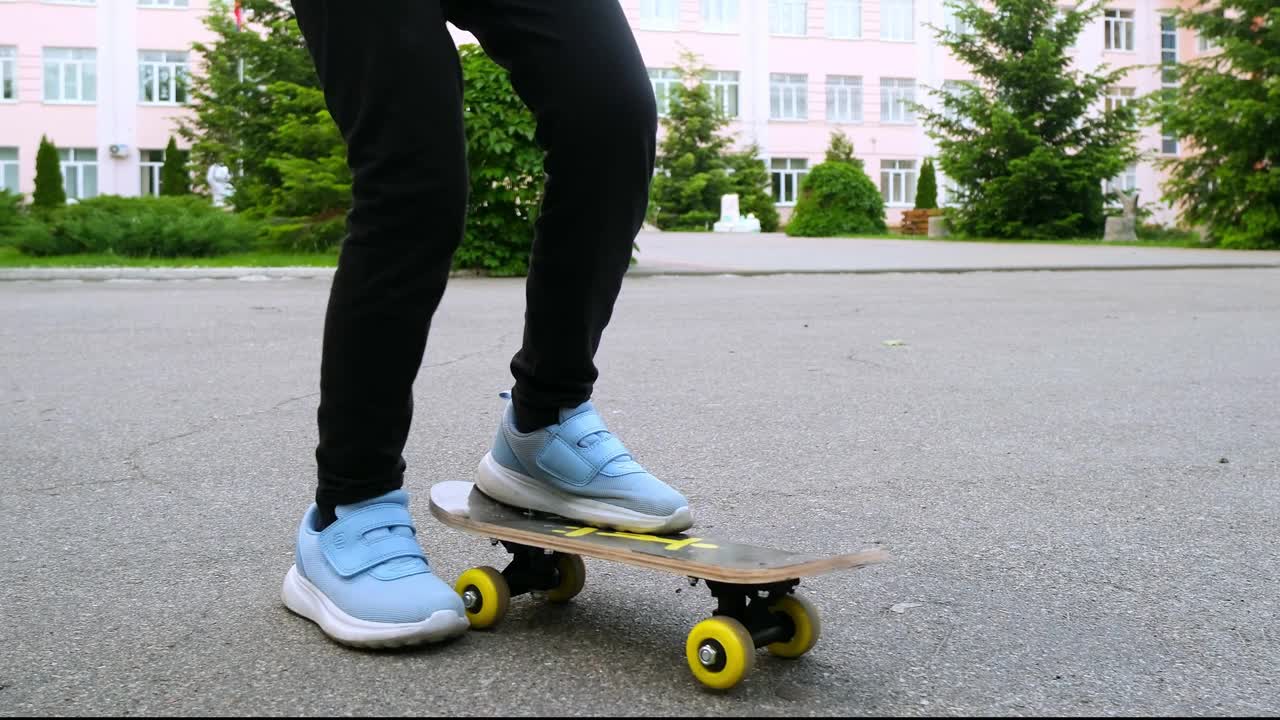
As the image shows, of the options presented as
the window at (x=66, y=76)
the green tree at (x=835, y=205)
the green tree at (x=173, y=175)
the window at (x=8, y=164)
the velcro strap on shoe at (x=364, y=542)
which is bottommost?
the velcro strap on shoe at (x=364, y=542)

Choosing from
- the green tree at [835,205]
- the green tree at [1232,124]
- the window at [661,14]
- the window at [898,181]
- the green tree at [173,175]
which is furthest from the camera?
the window at [898,181]

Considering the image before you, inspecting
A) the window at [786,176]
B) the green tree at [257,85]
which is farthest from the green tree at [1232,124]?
the window at [786,176]

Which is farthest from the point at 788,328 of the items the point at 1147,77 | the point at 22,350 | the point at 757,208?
the point at 1147,77

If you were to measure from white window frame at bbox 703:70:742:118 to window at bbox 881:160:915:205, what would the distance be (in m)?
6.25

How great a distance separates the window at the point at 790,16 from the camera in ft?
171

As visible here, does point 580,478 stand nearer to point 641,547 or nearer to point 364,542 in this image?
point 641,547

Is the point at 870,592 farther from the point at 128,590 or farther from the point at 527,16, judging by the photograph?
the point at 128,590

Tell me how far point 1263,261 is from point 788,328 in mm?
12618

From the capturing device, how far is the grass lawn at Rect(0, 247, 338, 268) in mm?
15133

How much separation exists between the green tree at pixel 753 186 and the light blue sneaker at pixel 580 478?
42.9 metres

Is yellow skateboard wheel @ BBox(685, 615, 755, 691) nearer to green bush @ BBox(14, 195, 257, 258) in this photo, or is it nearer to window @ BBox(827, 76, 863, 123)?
green bush @ BBox(14, 195, 257, 258)

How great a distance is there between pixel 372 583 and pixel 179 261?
15043 mm

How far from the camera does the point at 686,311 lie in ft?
32.5

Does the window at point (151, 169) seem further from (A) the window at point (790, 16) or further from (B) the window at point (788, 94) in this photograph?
(A) the window at point (790, 16)
